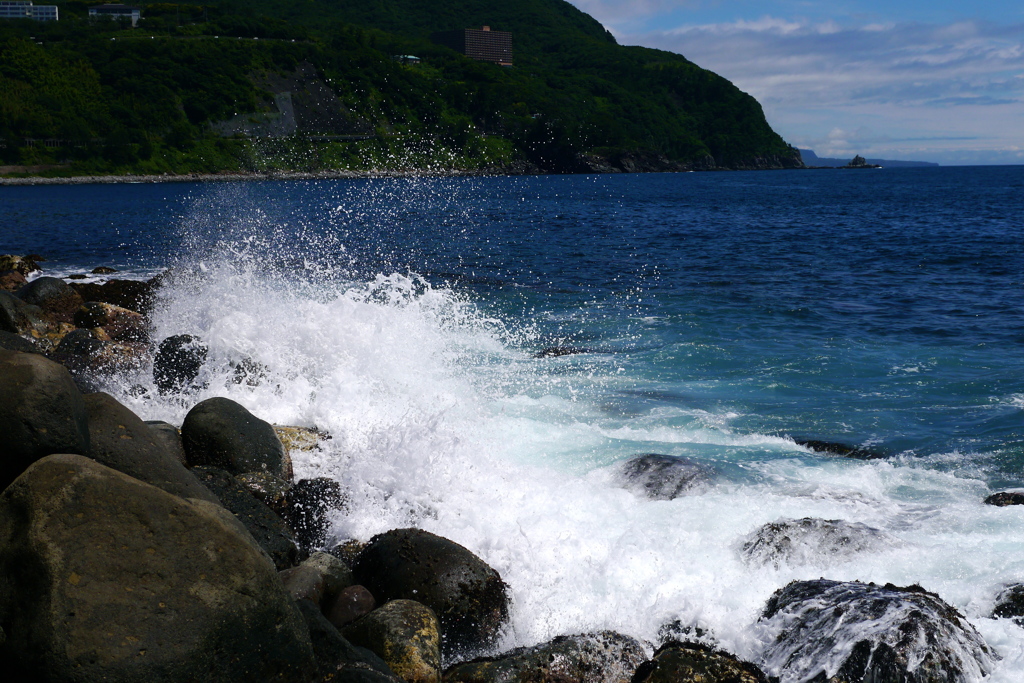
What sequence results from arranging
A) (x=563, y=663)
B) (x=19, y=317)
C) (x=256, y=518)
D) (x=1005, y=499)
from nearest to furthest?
(x=563, y=663)
(x=256, y=518)
(x=1005, y=499)
(x=19, y=317)

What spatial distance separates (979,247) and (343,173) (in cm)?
9259

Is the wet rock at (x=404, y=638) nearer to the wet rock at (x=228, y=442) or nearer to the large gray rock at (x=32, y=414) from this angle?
the large gray rock at (x=32, y=414)

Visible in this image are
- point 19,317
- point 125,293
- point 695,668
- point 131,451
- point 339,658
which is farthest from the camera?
point 125,293

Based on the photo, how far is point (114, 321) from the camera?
14594mm

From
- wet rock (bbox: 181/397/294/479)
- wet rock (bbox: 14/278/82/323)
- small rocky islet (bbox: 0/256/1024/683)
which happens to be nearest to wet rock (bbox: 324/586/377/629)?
small rocky islet (bbox: 0/256/1024/683)

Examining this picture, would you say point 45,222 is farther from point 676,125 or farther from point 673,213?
point 676,125

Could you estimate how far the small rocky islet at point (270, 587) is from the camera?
3754mm

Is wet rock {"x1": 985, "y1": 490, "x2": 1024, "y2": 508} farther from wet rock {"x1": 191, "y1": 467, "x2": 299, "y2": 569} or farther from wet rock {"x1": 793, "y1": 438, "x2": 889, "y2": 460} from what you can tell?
wet rock {"x1": 191, "y1": 467, "x2": 299, "y2": 569}

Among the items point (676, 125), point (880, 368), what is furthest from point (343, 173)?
point (880, 368)

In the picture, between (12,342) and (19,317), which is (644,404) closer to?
(12,342)

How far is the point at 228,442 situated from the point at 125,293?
1232 centimetres

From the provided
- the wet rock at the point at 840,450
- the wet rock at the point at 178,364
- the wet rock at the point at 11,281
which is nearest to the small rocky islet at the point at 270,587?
the wet rock at the point at 840,450

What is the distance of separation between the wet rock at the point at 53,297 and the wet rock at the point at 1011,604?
1612 centimetres

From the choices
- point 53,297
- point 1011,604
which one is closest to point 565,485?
point 1011,604
